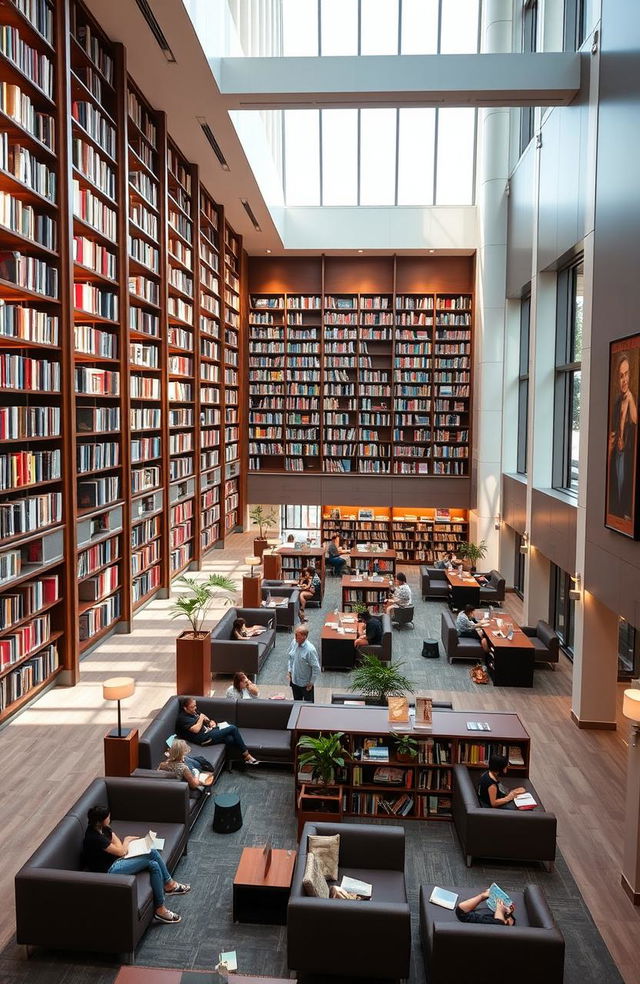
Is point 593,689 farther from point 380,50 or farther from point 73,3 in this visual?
point 380,50

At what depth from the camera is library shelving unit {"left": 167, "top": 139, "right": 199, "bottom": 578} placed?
12.6 m

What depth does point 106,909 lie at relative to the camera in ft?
14.4

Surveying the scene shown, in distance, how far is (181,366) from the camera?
1356cm

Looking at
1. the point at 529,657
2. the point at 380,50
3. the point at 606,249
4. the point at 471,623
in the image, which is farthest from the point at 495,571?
the point at 380,50

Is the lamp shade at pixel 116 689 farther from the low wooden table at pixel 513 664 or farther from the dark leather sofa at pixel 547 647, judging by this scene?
the dark leather sofa at pixel 547 647

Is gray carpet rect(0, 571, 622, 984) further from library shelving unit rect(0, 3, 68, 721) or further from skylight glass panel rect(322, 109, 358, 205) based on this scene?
skylight glass panel rect(322, 109, 358, 205)

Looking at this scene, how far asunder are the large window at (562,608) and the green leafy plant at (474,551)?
3.40 metres

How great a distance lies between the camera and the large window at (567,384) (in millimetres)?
10773

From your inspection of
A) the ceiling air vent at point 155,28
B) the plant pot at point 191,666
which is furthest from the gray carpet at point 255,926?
the ceiling air vent at point 155,28

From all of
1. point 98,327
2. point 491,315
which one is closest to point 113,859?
point 98,327

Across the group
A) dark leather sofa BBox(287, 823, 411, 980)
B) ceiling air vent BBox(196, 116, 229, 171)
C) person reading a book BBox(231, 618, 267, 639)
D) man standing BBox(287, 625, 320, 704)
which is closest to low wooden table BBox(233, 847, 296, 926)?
dark leather sofa BBox(287, 823, 411, 980)

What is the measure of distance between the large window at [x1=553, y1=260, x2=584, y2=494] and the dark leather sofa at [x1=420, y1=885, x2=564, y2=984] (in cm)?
737

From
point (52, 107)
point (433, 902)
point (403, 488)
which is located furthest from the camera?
point (403, 488)

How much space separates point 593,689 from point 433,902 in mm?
4165
